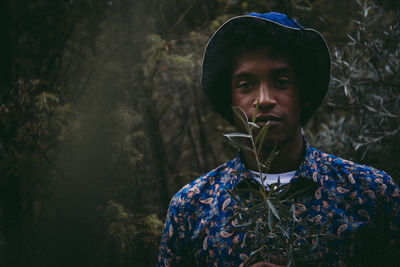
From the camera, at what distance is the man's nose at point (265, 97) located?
→ 1.39 m

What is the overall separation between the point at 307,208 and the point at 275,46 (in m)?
0.71

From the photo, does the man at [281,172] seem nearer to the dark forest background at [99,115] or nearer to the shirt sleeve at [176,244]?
the shirt sleeve at [176,244]

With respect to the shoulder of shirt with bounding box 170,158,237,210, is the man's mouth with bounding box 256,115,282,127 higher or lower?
higher

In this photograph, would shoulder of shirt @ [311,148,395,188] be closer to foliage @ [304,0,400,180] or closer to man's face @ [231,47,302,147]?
man's face @ [231,47,302,147]

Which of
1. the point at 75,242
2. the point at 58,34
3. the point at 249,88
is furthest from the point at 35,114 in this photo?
the point at 249,88

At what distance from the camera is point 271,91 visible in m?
1.43

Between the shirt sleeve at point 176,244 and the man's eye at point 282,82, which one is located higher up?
the man's eye at point 282,82

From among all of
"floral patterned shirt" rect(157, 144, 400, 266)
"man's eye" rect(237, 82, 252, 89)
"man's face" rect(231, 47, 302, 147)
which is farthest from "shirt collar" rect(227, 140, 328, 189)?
"man's eye" rect(237, 82, 252, 89)

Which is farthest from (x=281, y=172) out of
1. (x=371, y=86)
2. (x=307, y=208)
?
(x=371, y=86)

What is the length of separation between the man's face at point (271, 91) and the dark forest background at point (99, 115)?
571 millimetres

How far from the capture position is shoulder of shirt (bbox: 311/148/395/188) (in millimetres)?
1414

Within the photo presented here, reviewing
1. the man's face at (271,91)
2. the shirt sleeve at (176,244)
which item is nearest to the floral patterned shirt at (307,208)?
the shirt sleeve at (176,244)

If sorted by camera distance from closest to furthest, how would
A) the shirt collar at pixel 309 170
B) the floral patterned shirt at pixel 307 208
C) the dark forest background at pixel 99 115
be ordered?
the floral patterned shirt at pixel 307 208 < the shirt collar at pixel 309 170 < the dark forest background at pixel 99 115

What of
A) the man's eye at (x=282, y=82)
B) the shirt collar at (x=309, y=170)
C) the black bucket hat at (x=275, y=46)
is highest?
the black bucket hat at (x=275, y=46)
